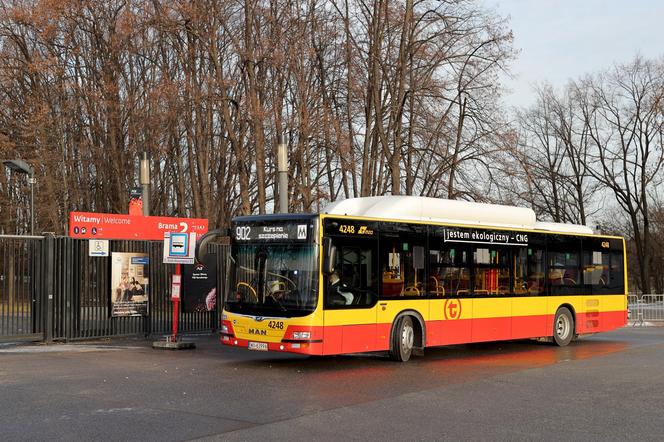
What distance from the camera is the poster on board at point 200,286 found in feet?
68.7

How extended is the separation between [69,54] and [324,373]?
24.9 m

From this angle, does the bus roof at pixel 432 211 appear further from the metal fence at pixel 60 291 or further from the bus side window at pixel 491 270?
the metal fence at pixel 60 291

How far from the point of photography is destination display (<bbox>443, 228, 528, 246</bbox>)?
16.4 metres

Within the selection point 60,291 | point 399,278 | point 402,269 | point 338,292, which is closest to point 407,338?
point 399,278

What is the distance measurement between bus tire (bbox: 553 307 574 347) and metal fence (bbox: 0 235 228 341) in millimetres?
10126

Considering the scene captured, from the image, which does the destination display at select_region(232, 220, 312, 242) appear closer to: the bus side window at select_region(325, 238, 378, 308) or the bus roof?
the bus side window at select_region(325, 238, 378, 308)

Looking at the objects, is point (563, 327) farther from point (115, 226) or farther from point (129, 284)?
point (115, 226)

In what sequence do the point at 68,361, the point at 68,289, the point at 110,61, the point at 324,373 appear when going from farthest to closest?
the point at 110,61 < the point at 68,289 < the point at 68,361 < the point at 324,373

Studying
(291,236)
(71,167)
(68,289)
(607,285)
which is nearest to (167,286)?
(68,289)

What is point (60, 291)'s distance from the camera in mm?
18141

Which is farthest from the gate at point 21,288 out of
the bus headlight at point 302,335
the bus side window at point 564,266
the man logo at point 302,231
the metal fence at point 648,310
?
the metal fence at point 648,310

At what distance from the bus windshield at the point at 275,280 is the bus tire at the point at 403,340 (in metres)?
2.24

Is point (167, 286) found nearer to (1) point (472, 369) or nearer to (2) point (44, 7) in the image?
(1) point (472, 369)

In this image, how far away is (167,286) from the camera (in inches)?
807
